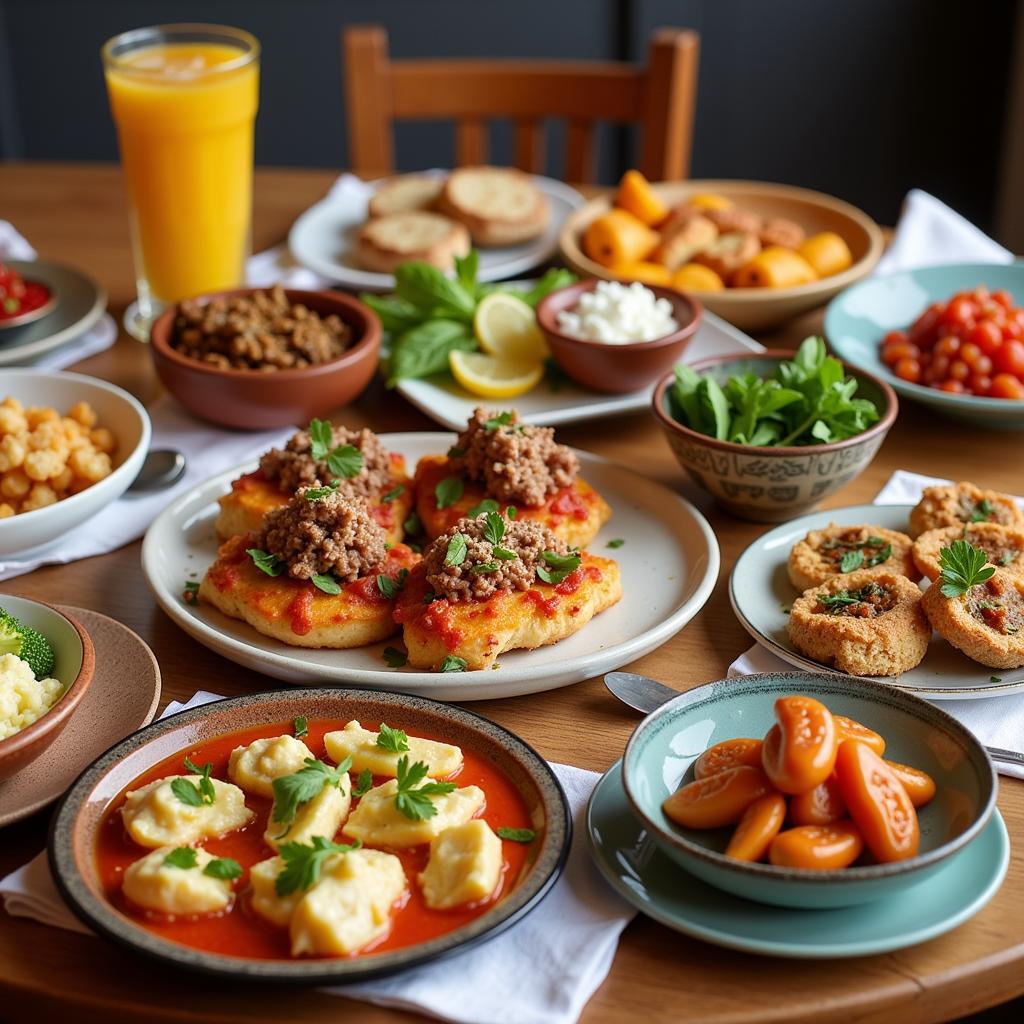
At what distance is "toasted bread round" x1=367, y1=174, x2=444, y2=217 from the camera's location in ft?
14.4

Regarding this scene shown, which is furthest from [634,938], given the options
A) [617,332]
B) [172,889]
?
[617,332]

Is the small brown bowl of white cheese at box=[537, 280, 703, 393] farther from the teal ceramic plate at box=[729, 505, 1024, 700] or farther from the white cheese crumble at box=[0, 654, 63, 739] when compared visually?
the white cheese crumble at box=[0, 654, 63, 739]

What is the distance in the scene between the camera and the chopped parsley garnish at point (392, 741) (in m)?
1.94

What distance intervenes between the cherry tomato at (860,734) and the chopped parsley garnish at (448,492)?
1057 mm

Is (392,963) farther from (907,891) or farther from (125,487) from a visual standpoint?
(125,487)

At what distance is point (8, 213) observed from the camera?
4.76 metres

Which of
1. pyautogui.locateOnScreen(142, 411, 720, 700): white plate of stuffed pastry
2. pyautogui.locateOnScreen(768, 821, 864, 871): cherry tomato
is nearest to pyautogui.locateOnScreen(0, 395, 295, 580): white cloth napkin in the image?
pyautogui.locateOnScreen(142, 411, 720, 700): white plate of stuffed pastry

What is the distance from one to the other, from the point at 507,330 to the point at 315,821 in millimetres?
1978

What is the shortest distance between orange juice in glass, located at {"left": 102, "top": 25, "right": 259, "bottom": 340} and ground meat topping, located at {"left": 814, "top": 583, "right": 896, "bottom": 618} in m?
2.35

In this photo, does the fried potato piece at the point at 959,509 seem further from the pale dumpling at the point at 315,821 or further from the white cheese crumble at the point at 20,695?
the white cheese crumble at the point at 20,695

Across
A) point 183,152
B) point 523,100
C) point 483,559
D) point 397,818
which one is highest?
point 183,152

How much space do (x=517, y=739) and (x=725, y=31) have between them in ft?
20.7

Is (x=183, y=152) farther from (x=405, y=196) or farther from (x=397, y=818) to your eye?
(x=397, y=818)

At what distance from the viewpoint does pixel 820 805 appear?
1.72 m
